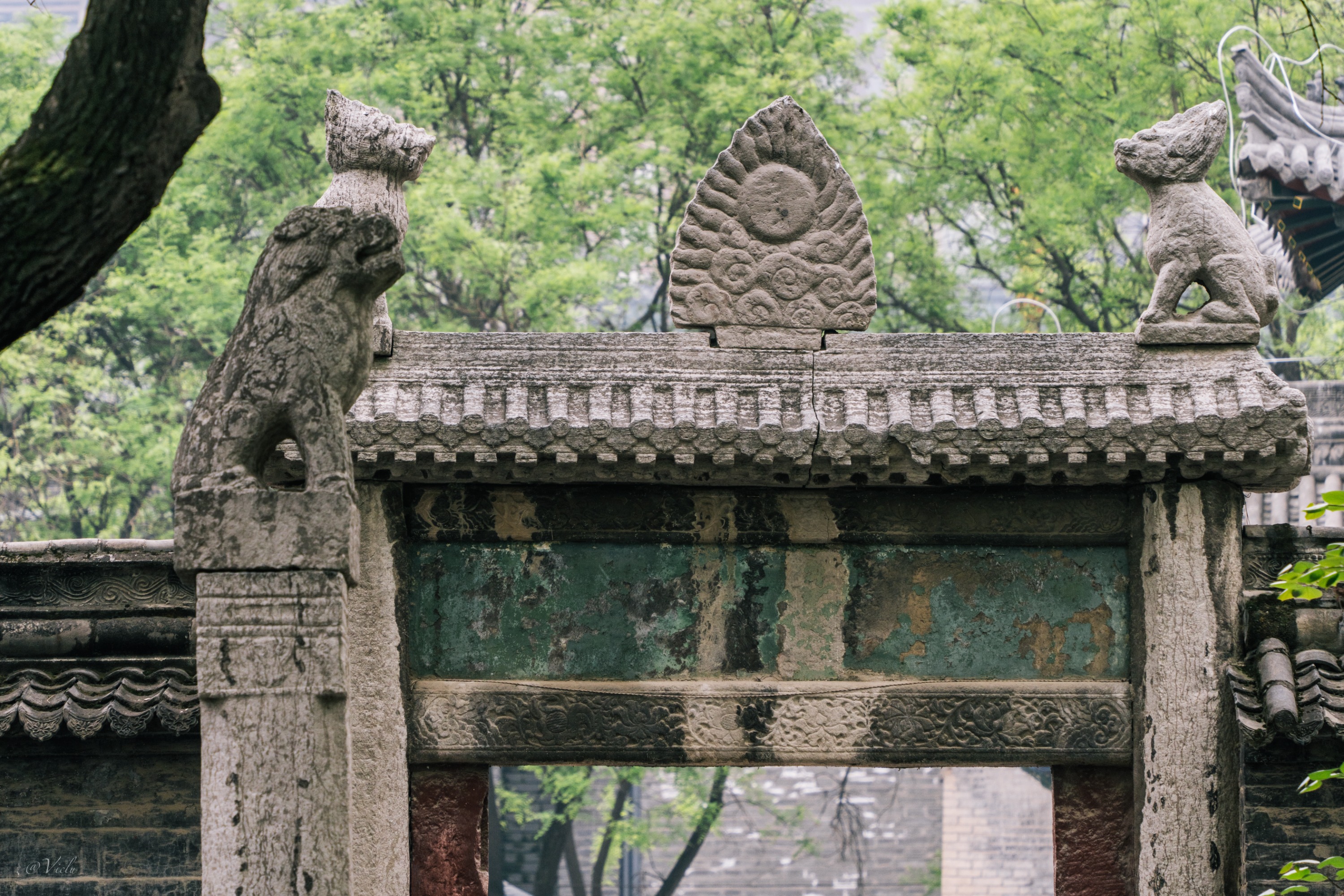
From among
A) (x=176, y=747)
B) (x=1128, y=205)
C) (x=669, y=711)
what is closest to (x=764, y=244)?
(x=669, y=711)

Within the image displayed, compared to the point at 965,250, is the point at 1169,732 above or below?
below

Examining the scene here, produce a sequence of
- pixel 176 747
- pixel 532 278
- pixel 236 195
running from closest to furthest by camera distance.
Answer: pixel 176 747 → pixel 532 278 → pixel 236 195

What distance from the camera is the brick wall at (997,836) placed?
16.9m

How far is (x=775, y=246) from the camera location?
5824 millimetres

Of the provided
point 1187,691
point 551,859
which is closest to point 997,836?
point 551,859

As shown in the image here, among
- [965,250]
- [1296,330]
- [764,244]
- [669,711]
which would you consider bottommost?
[669,711]

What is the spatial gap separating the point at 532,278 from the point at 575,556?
8542mm

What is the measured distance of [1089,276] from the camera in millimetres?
14648

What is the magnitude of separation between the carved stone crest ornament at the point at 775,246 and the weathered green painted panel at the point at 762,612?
0.88 meters

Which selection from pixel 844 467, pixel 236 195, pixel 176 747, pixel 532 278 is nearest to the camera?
pixel 844 467

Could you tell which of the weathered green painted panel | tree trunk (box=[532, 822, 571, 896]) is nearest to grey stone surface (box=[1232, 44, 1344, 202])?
the weathered green painted panel

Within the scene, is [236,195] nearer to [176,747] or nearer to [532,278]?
[532,278]

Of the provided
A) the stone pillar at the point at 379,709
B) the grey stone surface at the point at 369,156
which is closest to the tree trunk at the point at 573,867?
the stone pillar at the point at 379,709

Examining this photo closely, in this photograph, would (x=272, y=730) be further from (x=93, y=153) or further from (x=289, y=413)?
(x=93, y=153)
